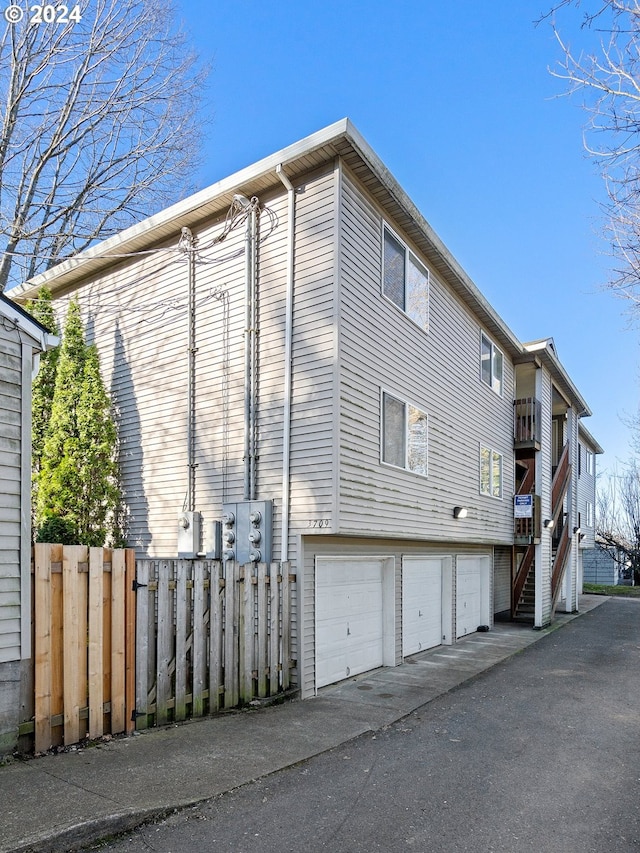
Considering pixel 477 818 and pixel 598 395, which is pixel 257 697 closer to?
pixel 477 818

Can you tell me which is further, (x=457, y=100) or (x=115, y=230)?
(x=115, y=230)

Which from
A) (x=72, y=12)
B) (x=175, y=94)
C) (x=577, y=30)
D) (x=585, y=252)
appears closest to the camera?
(x=577, y=30)

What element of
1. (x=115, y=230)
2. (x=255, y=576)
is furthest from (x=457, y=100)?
(x=115, y=230)

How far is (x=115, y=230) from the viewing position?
53.0ft

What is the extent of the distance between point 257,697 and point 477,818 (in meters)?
3.60

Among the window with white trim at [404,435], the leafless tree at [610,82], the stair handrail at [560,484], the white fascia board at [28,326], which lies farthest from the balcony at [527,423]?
the white fascia board at [28,326]

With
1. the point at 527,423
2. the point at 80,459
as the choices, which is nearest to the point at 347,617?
the point at 80,459

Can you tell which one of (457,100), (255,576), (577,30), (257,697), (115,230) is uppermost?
(115,230)

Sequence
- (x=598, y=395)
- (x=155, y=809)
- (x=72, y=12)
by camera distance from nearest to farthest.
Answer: (x=155, y=809) → (x=72, y=12) → (x=598, y=395)

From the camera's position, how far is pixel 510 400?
16.8 metres

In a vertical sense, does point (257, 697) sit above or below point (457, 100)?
below

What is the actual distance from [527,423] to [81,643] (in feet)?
44.3

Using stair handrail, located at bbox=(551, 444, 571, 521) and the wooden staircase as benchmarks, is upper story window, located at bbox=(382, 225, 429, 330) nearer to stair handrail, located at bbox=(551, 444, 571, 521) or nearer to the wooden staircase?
the wooden staircase

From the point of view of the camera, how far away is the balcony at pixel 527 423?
16375mm
